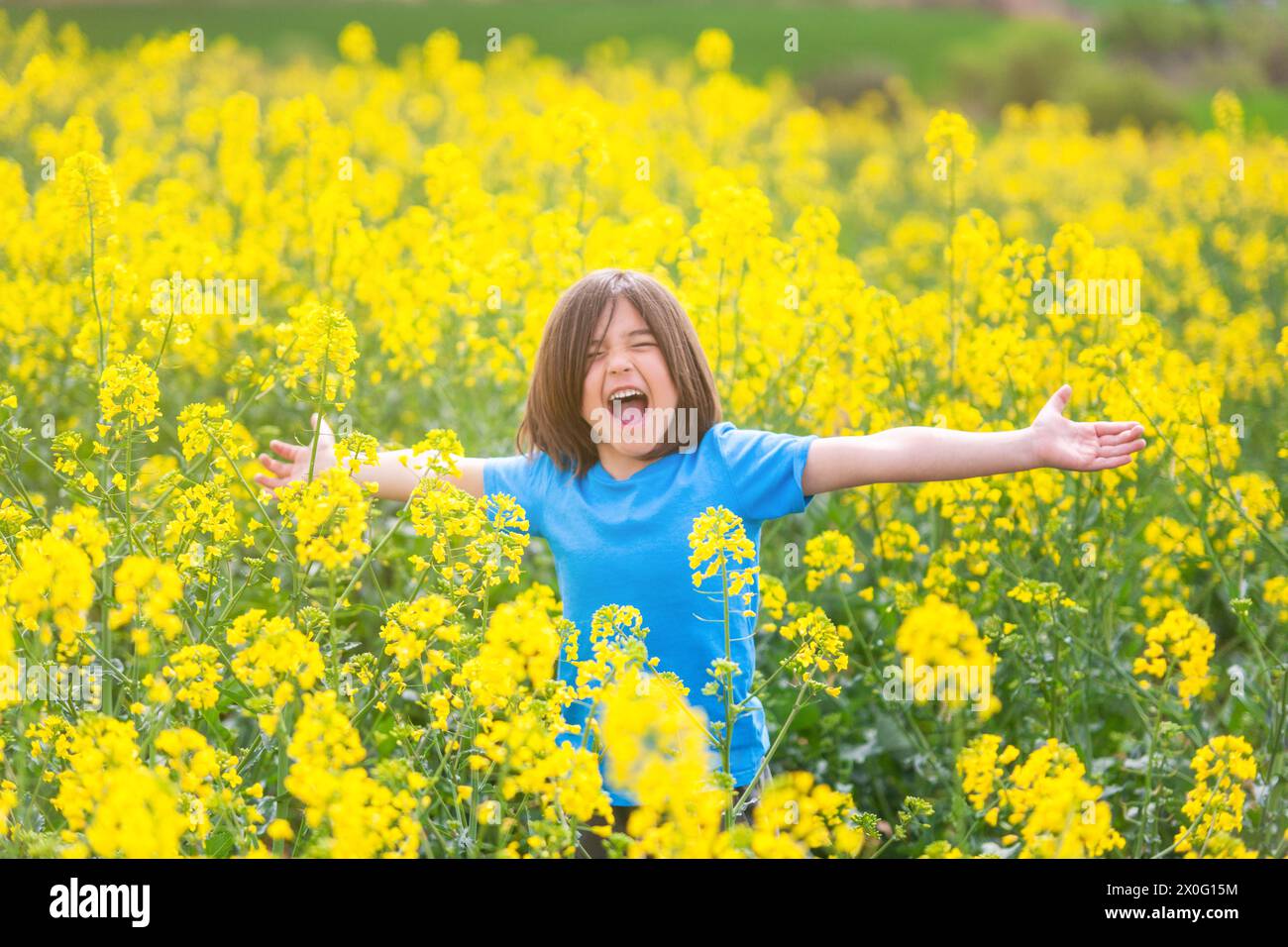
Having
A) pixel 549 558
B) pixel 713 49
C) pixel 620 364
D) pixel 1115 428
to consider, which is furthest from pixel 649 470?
pixel 713 49

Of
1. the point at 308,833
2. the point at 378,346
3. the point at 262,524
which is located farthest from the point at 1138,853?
the point at 378,346

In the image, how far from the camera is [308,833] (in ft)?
8.63

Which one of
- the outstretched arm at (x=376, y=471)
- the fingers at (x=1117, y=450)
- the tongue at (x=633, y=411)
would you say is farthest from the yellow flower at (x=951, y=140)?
the outstretched arm at (x=376, y=471)

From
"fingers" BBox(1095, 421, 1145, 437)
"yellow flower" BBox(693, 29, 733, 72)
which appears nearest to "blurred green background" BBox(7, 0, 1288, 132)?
"yellow flower" BBox(693, 29, 733, 72)

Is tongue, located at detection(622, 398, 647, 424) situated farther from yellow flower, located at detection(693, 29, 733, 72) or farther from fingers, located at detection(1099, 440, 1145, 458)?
yellow flower, located at detection(693, 29, 733, 72)

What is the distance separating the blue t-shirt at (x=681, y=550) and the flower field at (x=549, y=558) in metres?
0.15

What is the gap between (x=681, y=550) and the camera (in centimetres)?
279

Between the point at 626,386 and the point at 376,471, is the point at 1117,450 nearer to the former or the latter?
the point at 626,386

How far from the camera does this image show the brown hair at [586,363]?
2.91 m

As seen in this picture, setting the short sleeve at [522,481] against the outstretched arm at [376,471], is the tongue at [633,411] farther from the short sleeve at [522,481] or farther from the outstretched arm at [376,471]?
the outstretched arm at [376,471]

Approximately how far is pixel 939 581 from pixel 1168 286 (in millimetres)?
5431

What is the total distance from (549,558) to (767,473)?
4.79 ft

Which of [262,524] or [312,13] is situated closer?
[262,524]
